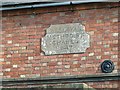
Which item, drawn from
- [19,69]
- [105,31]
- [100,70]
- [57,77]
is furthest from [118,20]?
[19,69]

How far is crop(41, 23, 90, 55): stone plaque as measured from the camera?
8.77 metres

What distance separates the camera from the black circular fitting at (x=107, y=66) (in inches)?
334

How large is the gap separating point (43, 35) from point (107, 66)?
163 cm

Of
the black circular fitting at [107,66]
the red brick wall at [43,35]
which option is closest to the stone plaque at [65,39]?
the red brick wall at [43,35]

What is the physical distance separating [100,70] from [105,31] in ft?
2.83

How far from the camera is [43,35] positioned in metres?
9.08

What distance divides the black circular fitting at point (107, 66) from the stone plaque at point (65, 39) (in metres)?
0.54

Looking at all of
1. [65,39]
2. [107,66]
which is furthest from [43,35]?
[107,66]

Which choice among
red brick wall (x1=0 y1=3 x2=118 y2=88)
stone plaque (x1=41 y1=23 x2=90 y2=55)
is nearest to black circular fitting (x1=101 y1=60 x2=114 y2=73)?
red brick wall (x1=0 y1=3 x2=118 y2=88)

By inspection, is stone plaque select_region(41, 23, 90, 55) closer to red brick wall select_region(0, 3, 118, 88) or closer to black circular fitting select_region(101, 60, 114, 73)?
red brick wall select_region(0, 3, 118, 88)

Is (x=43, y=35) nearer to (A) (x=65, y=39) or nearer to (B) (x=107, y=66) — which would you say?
(A) (x=65, y=39)

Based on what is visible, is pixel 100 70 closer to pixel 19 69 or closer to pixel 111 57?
pixel 111 57

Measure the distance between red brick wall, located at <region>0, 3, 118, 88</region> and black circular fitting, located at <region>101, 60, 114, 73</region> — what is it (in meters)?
0.08

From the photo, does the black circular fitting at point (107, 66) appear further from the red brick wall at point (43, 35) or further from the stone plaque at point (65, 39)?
the stone plaque at point (65, 39)
